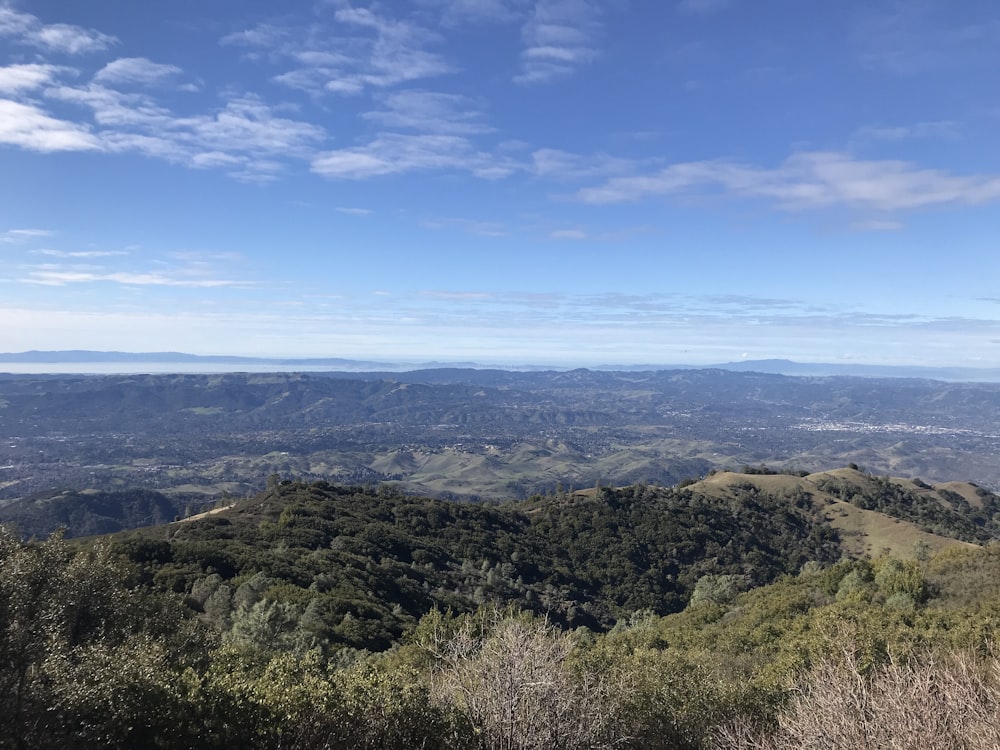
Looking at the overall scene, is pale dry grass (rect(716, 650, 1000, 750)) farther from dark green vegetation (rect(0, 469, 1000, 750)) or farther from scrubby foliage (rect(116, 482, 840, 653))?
scrubby foliage (rect(116, 482, 840, 653))

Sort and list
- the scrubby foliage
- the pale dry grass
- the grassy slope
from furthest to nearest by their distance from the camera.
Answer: the grassy slope, the scrubby foliage, the pale dry grass

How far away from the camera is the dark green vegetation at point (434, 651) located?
11.4m

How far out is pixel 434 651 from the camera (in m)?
17.9

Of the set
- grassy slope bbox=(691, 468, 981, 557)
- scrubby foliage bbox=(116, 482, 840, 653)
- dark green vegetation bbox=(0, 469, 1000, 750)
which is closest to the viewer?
dark green vegetation bbox=(0, 469, 1000, 750)

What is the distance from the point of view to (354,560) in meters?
63.3

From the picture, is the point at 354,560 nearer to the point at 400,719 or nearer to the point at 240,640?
the point at 240,640

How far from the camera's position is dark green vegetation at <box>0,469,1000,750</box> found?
11391mm

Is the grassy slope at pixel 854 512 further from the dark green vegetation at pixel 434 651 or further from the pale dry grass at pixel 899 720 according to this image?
the pale dry grass at pixel 899 720

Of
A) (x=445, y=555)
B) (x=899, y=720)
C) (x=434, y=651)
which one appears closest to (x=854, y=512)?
(x=445, y=555)

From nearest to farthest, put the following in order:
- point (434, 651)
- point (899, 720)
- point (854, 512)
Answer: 1. point (899, 720)
2. point (434, 651)
3. point (854, 512)

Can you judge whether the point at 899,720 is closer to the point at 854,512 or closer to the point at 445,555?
the point at 445,555

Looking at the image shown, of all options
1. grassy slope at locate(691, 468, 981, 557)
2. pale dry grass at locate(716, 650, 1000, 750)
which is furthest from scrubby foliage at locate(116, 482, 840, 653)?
pale dry grass at locate(716, 650, 1000, 750)

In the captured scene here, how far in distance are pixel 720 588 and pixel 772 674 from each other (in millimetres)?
44397

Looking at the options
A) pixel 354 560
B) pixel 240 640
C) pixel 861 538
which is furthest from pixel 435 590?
pixel 861 538
